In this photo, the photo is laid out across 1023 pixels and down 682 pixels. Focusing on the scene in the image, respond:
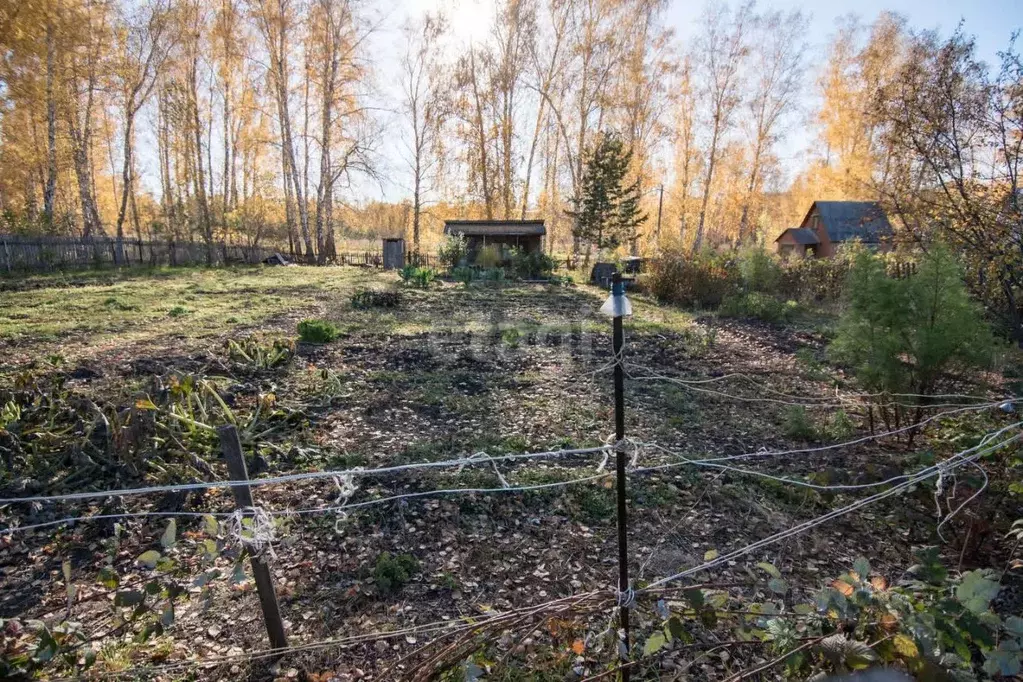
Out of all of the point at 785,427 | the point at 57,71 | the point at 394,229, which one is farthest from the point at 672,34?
the point at 394,229

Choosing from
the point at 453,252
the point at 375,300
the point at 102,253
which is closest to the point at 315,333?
the point at 375,300

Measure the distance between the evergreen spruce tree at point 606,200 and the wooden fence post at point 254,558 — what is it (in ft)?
66.2

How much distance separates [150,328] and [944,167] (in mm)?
11038

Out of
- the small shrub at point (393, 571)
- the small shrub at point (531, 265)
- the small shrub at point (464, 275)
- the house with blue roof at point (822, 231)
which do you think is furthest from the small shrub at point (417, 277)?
the house with blue roof at point (822, 231)

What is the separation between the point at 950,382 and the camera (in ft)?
15.8

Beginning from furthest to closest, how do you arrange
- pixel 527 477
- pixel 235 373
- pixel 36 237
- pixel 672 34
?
pixel 672 34, pixel 36 237, pixel 235 373, pixel 527 477

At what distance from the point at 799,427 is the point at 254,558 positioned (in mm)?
4304

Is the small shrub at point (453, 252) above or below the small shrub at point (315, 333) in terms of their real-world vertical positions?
above

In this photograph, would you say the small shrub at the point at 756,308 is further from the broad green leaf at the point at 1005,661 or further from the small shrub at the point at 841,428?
the broad green leaf at the point at 1005,661

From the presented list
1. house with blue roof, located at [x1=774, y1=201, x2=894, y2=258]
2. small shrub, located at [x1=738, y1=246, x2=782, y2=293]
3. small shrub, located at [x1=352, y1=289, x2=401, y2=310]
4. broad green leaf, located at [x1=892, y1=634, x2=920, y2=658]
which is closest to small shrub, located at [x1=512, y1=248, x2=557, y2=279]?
small shrub, located at [x1=738, y1=246, x2=782, y2=293]

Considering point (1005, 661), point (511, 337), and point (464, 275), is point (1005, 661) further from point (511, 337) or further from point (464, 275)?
point (464, 275)

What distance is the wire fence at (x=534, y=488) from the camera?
167 centimetres

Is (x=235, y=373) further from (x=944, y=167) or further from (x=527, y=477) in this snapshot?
(x=944, y=167)

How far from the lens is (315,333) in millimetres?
7141
